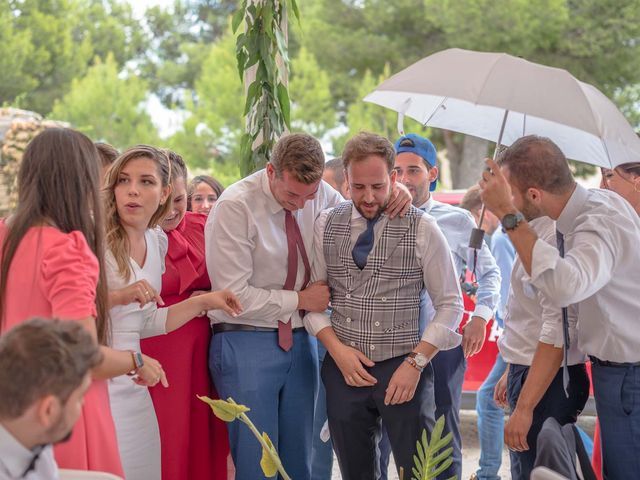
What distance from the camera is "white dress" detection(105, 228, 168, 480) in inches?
120

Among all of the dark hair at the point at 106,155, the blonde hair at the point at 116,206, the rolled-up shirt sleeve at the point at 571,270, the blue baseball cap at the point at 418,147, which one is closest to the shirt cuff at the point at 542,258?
the rolled-up shirt sleeve at the point at 571,270

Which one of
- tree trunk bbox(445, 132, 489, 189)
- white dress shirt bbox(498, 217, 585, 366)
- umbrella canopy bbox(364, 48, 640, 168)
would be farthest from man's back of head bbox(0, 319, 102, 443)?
tree trunk bbox(445, 132, 489, 189)

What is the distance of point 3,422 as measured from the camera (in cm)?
185

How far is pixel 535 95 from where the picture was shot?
3.22m

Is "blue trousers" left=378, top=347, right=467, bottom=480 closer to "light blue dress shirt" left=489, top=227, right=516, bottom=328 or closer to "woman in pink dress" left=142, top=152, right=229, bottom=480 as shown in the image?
"woman in pink dress" left=142, top=152, right=229, bottom=480

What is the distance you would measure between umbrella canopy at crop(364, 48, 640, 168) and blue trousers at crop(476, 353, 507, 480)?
1.55 m

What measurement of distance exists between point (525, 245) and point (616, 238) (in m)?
0.32

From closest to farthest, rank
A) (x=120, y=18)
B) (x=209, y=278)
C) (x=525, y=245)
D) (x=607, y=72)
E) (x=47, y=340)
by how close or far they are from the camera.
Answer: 1. (x=47, y=340)
2. (x=525, y=245)
3. (x=209, y=278)
4. (x=607, y=72)
5. (x=120, y=18)

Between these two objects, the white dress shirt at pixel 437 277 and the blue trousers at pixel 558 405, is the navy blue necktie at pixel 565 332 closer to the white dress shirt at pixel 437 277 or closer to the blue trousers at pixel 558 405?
the blue trousers at pixel 558 405

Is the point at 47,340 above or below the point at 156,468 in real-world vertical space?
above

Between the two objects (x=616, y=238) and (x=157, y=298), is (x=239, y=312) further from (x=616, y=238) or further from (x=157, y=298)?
(x=616, y=238)

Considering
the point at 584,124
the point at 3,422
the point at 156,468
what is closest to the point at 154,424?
the point at 156,468

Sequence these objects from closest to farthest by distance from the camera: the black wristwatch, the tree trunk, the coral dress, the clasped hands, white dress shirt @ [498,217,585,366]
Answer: the coral dress, the black wristwatch, white dress shirt @ [498,217,585,366], the clasped hands, the tree trunk

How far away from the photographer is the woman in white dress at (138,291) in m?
3.05
